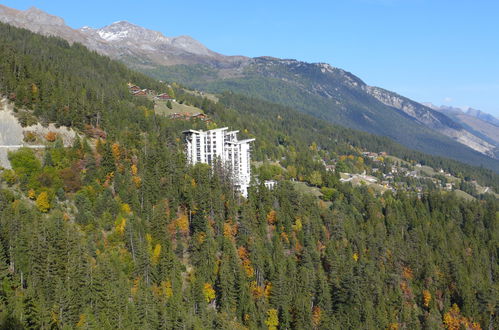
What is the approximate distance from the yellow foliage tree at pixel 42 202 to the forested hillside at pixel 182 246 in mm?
203

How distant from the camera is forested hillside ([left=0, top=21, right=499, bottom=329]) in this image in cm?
7012

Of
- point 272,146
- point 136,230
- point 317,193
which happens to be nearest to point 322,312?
point 136,230

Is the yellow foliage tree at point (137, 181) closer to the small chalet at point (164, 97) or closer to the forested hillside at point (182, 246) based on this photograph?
the forested hillside at point (182, 246)

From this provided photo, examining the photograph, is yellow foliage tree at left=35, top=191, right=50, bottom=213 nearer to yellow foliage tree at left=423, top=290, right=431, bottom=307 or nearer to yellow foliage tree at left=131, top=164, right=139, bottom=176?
yellow foliage tree at left=131, top=164, right=139, bottom=176

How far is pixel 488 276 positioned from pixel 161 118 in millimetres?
92334

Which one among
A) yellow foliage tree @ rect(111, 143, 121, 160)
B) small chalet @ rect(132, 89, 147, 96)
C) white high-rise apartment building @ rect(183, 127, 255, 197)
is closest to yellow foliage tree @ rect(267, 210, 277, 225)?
white high-rise apartment building @ rect(183, 127, 255, 197)

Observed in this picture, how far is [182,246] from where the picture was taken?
90750 mm

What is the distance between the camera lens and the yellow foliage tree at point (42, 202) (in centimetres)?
8088

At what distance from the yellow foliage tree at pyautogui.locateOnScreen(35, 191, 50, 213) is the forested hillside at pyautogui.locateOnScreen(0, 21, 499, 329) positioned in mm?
203

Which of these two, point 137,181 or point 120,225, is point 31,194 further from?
point 137,181

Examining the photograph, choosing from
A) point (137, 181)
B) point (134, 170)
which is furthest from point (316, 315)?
Answer: point (134, 170)

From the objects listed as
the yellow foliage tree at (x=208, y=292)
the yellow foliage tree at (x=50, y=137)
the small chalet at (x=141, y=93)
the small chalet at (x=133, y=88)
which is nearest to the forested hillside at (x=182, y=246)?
the yellow foliage tree at (x=208, y=292)

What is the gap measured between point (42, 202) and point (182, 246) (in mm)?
24897

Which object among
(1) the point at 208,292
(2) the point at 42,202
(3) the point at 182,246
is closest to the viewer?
(2) the point at 42,202
